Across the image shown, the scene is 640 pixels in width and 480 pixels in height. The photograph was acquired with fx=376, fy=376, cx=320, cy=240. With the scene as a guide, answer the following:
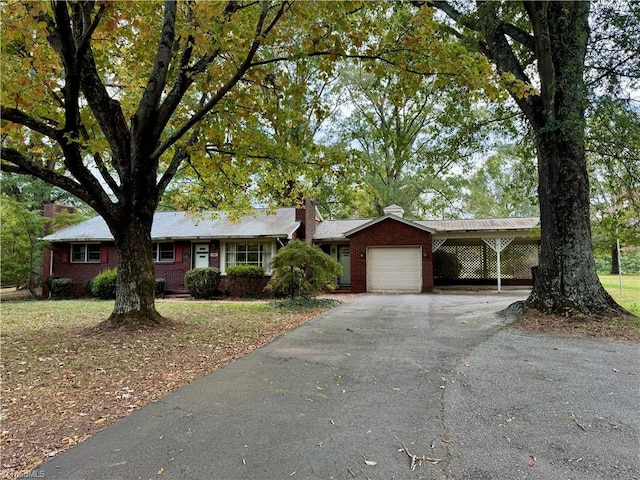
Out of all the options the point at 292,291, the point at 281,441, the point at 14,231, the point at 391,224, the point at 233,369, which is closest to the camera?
the point at 281,441

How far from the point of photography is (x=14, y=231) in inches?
631

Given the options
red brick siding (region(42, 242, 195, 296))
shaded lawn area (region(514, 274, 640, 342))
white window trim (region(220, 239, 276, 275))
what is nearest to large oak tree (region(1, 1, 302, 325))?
shaded lawn area (region(514, 274, 640, 342))

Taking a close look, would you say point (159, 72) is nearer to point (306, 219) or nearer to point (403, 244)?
point (306, 219)

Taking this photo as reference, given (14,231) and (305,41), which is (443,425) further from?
(14,231)

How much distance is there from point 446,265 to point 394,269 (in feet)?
17.9

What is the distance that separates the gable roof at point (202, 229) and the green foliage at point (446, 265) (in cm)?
867

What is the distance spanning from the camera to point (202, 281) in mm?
15609

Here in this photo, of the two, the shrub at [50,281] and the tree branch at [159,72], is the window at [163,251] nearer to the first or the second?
the shrub at [50,281]

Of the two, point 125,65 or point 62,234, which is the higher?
point 125,65

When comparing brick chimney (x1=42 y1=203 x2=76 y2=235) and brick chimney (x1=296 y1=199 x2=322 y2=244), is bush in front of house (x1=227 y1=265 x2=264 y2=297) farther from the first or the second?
brick chimney (x1=42 y1=203 x2=76 y2=235)

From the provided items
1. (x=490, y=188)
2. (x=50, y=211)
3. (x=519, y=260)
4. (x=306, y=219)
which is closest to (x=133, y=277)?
(x=306, y=219)

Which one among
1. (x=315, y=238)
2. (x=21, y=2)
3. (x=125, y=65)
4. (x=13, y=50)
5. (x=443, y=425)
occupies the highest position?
(x=125, y=65)

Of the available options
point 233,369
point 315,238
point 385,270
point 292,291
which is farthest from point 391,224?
point 233,369

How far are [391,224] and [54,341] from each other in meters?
13.4
